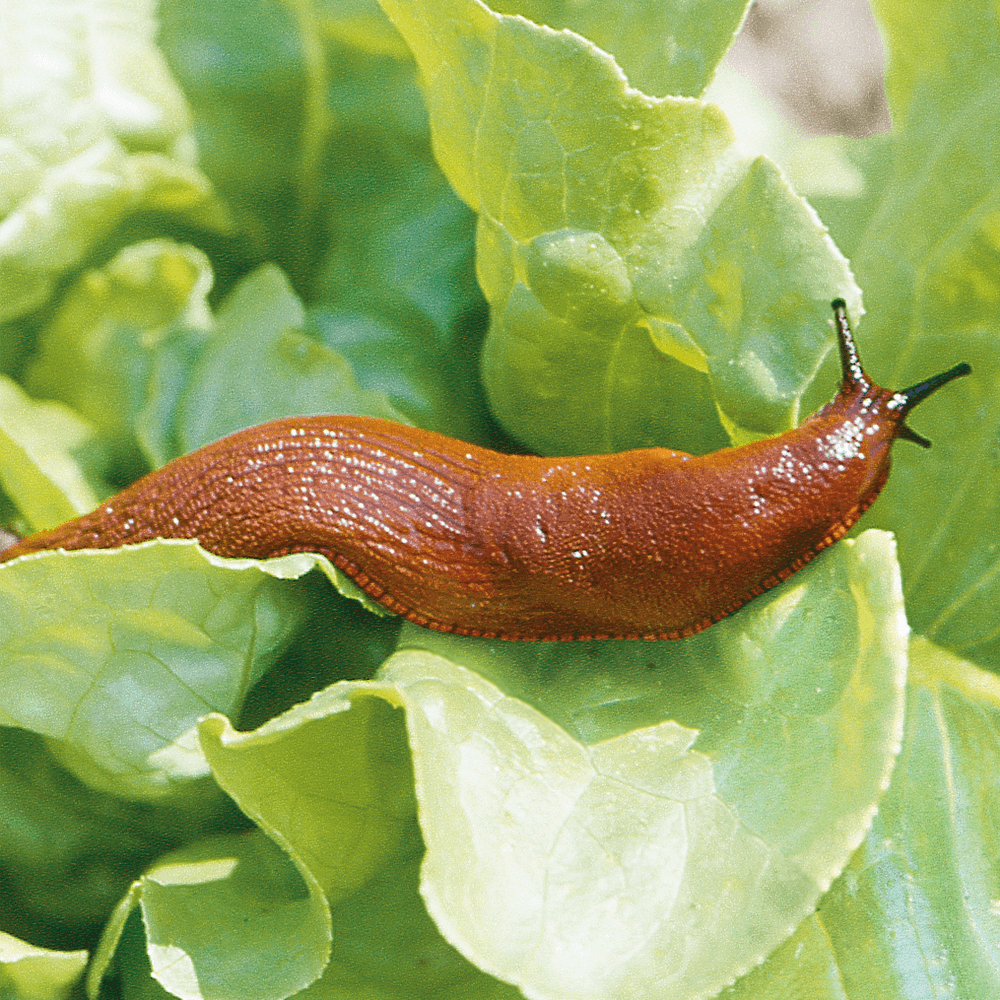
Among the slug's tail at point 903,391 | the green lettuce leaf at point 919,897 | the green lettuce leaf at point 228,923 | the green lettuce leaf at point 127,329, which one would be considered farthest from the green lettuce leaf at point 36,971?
the slug's tail at point 903,391

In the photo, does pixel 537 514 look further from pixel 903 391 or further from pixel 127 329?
pixel 127 329

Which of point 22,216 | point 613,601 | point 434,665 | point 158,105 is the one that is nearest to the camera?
point 434,665

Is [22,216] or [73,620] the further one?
[22,216]

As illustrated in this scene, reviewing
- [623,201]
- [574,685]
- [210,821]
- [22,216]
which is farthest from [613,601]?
[22,216]

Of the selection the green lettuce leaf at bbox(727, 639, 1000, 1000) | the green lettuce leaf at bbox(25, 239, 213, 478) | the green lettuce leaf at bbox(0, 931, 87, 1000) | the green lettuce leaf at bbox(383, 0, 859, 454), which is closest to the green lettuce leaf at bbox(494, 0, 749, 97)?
the green lettuce leaf at bbox(383, 0, 859, 454)

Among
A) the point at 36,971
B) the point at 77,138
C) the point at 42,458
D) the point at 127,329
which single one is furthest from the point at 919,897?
the point at 77,138

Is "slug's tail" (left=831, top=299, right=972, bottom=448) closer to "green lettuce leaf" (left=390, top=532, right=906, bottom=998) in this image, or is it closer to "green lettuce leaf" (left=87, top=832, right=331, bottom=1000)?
"green lettuce leaf" (left=390, top=532, right=906, bottom=998)

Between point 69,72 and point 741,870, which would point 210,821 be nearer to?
point 741,870

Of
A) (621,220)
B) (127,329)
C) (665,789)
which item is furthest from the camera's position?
(127,329)
